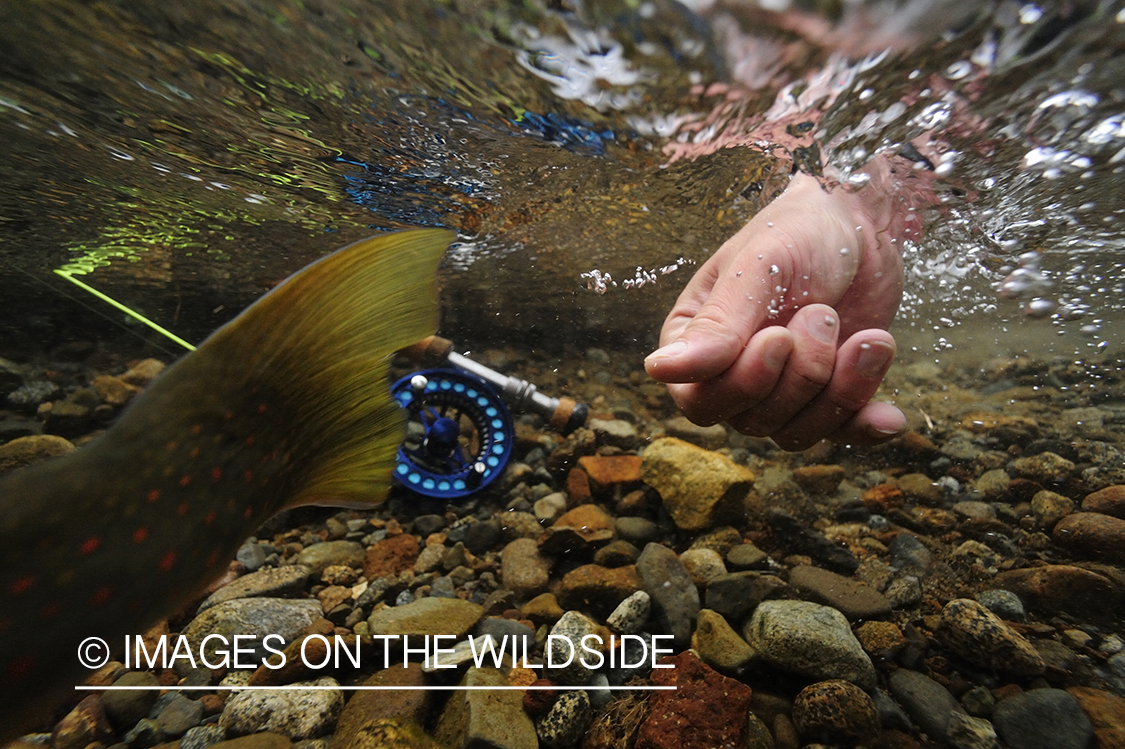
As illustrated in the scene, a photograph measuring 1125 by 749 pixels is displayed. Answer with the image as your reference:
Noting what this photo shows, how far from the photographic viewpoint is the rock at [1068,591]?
1.58 meters

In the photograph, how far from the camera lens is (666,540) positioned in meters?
2.16

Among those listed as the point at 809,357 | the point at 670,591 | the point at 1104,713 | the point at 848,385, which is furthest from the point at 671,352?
the point at 1104,713

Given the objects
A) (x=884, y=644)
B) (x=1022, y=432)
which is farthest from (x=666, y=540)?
(x=1022, y=432)

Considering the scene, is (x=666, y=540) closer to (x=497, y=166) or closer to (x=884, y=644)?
(x=884, y=644)

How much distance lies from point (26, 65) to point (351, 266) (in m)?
2.63

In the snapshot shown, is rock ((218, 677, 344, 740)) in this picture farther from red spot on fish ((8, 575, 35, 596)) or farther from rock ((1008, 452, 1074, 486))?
rock ((1008, 452, 1074, 486))

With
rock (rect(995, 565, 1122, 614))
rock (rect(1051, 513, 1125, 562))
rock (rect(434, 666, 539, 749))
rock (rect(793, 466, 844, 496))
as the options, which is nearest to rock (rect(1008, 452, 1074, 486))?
rock (rect(1051, 513, 1125, 562))

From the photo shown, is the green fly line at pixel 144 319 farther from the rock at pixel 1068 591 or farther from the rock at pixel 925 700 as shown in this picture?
the rock at pixel 1068 591

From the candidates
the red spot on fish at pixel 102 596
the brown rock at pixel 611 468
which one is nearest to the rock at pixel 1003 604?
the brown rock at pixel 611 468

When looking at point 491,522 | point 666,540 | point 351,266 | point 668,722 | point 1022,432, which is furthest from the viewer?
point 1022,432

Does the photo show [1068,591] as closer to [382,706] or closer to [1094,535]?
[1094,535]

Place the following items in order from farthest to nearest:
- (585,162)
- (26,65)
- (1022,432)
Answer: (1022,432)
(585,162)
(26,65)

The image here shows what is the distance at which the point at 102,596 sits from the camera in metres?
0.69

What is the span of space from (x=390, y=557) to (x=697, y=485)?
1.56 metres
